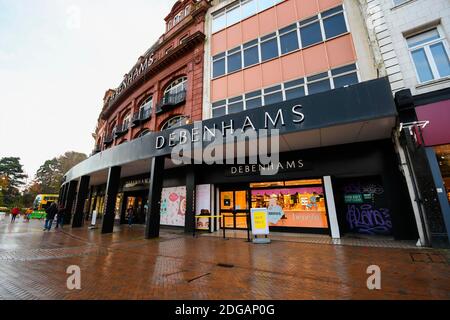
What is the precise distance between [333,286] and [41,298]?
509cm

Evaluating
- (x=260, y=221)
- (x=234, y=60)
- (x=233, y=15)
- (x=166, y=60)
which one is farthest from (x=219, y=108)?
(x=166, y=60)

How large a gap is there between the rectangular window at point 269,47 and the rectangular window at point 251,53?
0.40 m

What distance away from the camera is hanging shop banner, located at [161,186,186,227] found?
519 inches

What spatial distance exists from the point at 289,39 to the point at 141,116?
44.4 ft

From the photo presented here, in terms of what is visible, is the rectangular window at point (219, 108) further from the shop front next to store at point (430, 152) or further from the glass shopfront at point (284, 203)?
the shop front next to store at point (430, 152)

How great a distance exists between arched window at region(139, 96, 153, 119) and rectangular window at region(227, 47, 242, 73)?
8453mm

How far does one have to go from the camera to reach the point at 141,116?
18.4m

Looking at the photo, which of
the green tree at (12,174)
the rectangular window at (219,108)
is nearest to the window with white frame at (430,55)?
the rectangular window at (219,108)

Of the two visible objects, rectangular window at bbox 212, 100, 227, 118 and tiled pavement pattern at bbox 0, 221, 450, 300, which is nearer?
tiled pavement pattern at bbox 0, 221, 450, 300

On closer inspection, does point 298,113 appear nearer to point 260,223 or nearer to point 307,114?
point 307,114

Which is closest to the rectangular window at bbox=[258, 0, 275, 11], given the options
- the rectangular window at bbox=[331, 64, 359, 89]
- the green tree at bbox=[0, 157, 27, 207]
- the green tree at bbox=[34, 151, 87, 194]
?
the rectangular window at bbox=[331, 64, 359, 89]

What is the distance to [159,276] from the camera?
448 centimetres

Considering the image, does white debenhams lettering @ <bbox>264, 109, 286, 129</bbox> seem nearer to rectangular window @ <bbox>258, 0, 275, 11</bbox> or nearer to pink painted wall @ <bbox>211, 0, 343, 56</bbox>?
pink painted wall @ <bbox>211, 0, 343, 56</bbox>

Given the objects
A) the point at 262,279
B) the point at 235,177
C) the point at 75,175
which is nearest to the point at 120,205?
the point at 75,175
